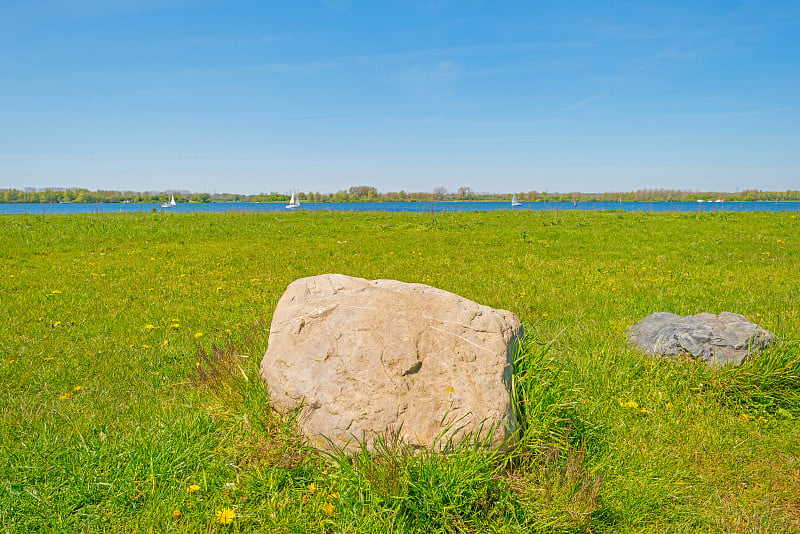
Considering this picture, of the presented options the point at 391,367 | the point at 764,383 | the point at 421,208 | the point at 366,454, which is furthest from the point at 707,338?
the point at 421,208

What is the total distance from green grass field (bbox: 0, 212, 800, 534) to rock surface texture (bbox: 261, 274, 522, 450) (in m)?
0.21

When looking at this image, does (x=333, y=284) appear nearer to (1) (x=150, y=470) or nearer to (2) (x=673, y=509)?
(1) (x=150, y=470)

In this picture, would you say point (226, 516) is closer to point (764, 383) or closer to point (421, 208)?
point (764, 383)

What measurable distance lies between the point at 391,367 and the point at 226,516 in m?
1.59

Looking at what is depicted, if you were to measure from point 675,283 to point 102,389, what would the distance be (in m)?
11.4

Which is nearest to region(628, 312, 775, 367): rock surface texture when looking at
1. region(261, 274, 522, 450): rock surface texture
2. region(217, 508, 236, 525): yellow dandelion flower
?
region(261, 274, 522, 450): rock surface texture

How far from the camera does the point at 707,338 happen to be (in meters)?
5.45

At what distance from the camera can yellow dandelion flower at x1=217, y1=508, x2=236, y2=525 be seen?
3.14m

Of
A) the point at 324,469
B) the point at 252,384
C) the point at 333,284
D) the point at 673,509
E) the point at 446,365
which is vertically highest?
the point at 333,284

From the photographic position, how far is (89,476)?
3.48m

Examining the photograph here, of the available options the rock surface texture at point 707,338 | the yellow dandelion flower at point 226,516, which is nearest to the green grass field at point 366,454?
the yellow dandelion flower at point 226,516

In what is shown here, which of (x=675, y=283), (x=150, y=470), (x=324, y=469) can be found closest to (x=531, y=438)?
(x=324, y=469)

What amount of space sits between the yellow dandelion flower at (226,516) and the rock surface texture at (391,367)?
2.53ft

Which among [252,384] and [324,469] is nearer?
[324,469]
